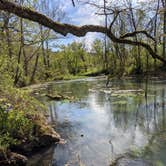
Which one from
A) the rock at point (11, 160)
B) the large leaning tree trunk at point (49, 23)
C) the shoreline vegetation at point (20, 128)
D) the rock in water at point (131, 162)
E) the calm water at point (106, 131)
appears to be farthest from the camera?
the calm water at point (106, 131)

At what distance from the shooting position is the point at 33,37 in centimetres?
1988

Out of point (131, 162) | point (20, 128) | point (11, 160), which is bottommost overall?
point (131, 162)

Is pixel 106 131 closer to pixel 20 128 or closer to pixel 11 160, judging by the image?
pixel 20 128

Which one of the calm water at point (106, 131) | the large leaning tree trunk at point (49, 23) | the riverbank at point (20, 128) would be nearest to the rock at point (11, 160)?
the riverbank at point (20, 128)

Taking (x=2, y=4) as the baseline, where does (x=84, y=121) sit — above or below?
below

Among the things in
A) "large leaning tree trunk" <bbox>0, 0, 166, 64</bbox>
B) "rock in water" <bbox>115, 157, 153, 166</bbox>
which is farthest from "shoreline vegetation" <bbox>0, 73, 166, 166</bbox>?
"large leaning tree trunk" <bbox>0, 0, 166, 64</bbox>

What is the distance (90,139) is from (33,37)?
490 inches

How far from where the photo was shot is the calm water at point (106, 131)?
24.0 ft

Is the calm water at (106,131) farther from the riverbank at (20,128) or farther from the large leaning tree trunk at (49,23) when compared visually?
the large leaning tree trunk at (49,23)

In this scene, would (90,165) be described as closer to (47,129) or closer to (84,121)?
(47,129)

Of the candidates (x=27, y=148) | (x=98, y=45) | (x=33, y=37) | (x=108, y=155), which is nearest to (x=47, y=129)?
(x=27, y=148)

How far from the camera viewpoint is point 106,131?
9.86 meters

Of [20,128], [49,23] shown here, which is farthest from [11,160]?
[49,23]

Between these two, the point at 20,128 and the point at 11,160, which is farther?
the point at 20,128
